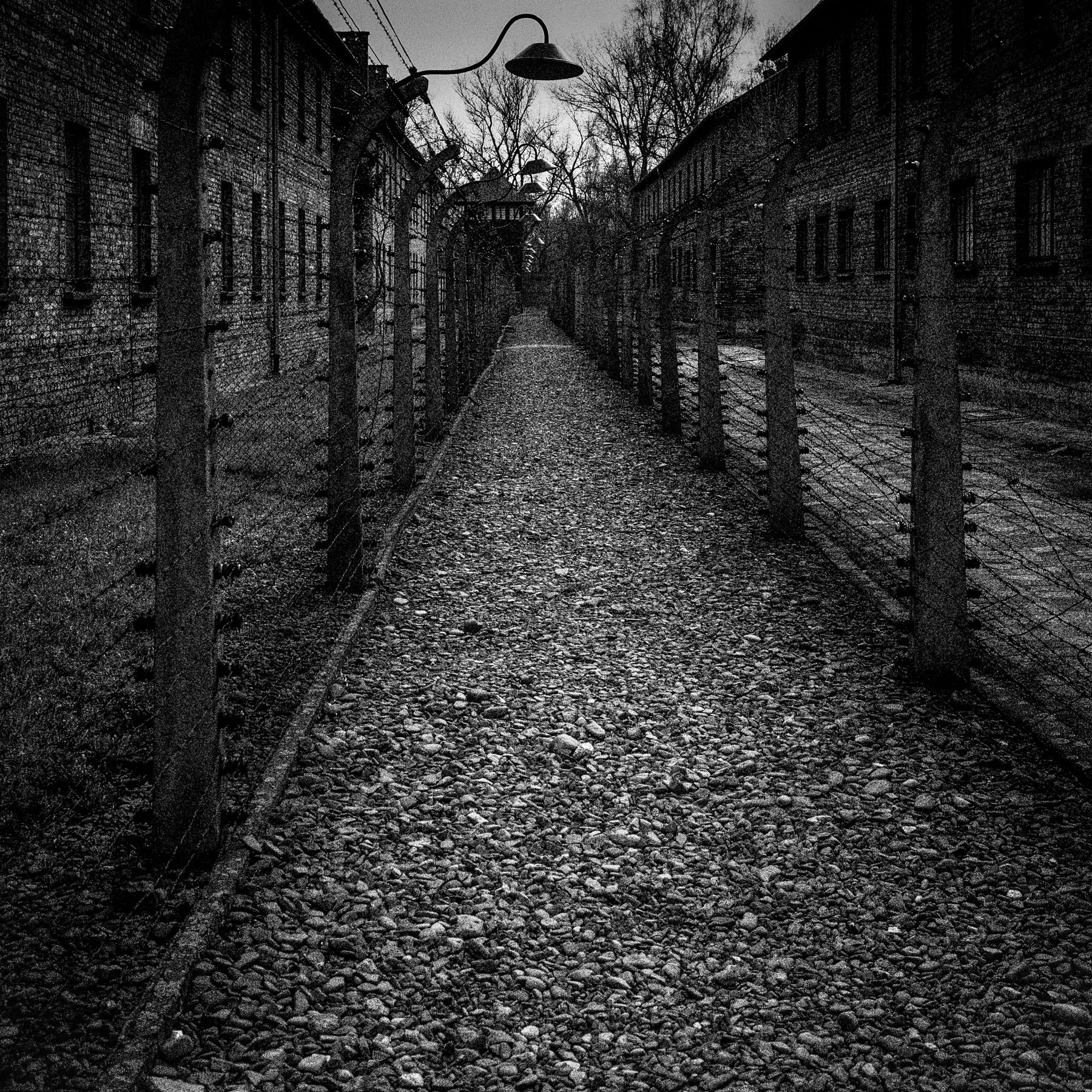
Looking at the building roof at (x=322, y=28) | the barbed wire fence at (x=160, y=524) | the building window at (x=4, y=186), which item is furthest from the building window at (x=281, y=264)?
the building window at (x=4, y=186)

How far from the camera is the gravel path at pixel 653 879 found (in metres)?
3.30

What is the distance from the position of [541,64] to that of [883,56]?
709 inches

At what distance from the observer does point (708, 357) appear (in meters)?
12.3

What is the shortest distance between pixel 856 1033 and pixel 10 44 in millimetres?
12902

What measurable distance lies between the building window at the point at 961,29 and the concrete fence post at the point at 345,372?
16.1 meters

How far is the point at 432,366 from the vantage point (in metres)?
14.1

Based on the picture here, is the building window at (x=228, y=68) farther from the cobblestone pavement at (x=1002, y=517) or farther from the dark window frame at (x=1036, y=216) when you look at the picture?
the dark window frame at (x=1036, y=216)

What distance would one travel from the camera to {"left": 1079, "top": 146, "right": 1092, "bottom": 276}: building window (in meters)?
16.7

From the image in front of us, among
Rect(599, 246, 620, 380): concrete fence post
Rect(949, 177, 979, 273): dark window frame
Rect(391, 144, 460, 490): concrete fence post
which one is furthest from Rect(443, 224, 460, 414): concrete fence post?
Rect(949, 177, 979, 273): dark window frame

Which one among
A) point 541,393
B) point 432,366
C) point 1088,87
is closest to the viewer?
point 432,366

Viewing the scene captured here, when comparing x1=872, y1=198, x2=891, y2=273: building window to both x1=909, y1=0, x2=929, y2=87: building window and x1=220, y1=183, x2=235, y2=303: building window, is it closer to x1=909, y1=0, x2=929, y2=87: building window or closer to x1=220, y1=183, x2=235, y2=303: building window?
x1=909, y1=0, x2=929, y2=87: building window

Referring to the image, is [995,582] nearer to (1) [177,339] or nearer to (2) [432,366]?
(1) [177,339]

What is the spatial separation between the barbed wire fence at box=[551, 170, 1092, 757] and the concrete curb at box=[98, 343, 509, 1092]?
9.28 ft

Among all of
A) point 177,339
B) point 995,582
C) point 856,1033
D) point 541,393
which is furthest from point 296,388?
point 856,1033
